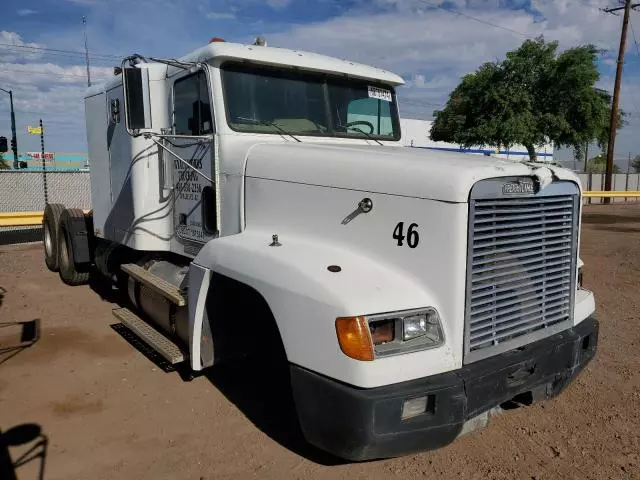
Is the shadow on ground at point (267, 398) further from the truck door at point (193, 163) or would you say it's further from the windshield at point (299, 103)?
the windshield at point (299, 103)

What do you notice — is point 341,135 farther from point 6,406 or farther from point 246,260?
point 6,406

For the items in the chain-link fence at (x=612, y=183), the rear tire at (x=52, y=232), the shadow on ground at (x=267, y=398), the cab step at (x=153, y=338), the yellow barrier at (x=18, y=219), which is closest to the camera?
the shadow on ground at (x=267, y=398)

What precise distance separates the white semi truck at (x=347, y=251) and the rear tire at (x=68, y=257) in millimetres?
2887

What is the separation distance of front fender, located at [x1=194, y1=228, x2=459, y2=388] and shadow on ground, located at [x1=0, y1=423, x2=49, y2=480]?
173cm

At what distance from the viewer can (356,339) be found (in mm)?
2719

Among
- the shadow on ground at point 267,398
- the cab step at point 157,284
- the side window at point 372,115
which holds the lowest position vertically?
the shadow on ground at point 267,398

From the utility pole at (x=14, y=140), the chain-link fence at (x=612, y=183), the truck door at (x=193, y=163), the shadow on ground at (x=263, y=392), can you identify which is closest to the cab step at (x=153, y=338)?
the shadow on ground at (x=263, y=392)

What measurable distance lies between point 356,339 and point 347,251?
2.53 ft

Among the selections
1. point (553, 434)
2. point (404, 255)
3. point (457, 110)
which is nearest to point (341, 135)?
point (404, 255)

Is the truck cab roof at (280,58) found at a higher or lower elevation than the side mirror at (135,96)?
higher

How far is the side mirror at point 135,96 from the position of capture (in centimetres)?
429

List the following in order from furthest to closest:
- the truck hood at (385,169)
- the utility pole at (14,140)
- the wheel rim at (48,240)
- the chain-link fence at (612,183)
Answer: the chain-link fence at (612,183) → the utility pole at (14,140) → the wheel rim at (48,240) → the truck hood at (385,169)

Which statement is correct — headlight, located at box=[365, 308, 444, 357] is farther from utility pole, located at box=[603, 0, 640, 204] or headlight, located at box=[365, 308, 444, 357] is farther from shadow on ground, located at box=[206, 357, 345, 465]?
utility pole, located at box=[603, 0, 640, 204]

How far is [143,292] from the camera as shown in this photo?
5219 millimetres
